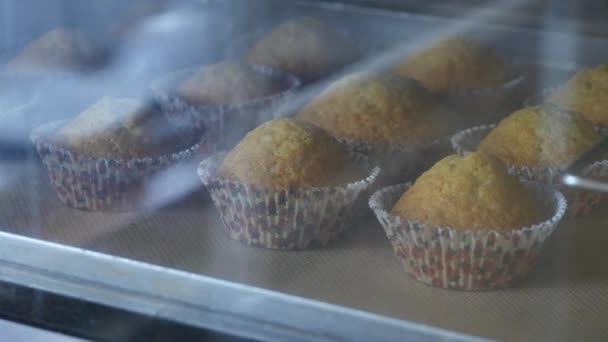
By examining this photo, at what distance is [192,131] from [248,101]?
0.16m

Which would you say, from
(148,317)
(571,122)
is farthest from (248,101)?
(148,317)

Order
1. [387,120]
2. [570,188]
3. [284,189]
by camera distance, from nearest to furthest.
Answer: [284,189] < [570,188] < [387,120]

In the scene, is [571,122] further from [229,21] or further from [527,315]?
[229,21]

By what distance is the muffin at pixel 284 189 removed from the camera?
1728mm

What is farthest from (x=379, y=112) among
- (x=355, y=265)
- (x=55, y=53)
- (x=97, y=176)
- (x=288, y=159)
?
(x=55, y=53)

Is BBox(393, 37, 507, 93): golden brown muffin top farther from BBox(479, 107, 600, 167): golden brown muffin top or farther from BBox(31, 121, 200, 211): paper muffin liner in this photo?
BBox(31, 121, 200, 211): paper muffin liner

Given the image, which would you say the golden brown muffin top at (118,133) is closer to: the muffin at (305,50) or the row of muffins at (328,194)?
the row of muffins at (328,194)

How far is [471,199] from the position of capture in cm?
161

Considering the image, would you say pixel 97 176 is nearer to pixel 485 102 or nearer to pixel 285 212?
pixel 285 212

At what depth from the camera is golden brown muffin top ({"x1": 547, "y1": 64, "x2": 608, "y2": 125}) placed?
6.55ft

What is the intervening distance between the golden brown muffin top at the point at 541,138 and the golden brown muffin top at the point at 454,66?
14.9 inches

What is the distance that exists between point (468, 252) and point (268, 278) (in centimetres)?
31

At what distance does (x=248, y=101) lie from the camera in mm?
2172

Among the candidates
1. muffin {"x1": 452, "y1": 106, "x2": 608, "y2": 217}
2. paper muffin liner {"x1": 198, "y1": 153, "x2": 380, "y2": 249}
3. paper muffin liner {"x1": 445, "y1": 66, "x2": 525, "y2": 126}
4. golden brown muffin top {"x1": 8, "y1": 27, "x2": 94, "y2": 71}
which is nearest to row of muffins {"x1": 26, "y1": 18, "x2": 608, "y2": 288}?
paper muffin liner {"x1": 198, "y1": 153, "x2": 380, "y2": 249}
